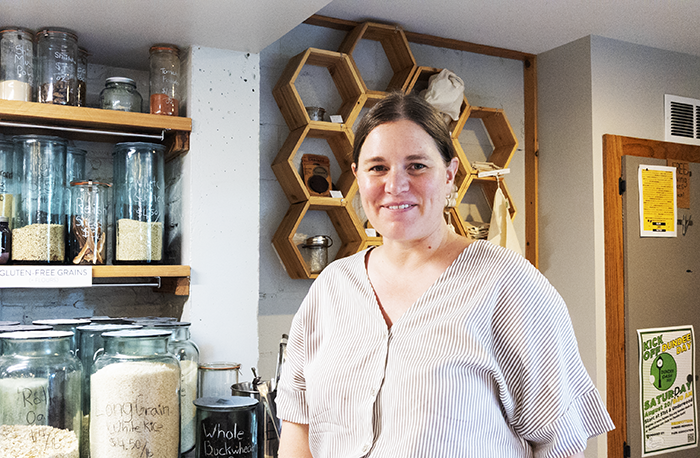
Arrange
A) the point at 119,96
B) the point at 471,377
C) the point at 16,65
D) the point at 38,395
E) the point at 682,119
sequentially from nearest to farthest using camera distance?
1. the point at 471,377
2. the point at 38,395
3. the point at 16,65
4. the point at 119,96
5. the point at 682,119

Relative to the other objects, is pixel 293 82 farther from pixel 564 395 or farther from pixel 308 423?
pixel 564 395

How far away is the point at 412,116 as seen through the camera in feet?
3.66

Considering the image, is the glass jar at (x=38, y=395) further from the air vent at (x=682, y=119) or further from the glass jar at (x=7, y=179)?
the air vent at (x=682, y=119)

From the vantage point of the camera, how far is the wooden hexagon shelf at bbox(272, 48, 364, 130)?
A: 2.56 meters

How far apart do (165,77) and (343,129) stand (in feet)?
3.00

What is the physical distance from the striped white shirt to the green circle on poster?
7.53 ft

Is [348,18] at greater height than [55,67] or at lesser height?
greater

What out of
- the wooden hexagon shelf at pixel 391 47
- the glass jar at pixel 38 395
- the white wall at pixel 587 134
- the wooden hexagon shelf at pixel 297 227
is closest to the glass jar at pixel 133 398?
the glass jar at pixel 38 395

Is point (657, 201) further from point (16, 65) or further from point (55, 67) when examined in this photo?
point (16, 65)

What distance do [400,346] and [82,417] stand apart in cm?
89

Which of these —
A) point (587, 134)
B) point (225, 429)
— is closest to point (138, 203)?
point (225, 429)

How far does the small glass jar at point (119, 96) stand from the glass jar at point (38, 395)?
815 mm

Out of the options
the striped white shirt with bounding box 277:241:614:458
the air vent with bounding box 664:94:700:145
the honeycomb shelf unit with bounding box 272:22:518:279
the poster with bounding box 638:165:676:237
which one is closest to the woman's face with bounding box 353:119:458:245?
the striped white shirt with bounding box 277:241:614:458

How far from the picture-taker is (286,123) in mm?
2719
